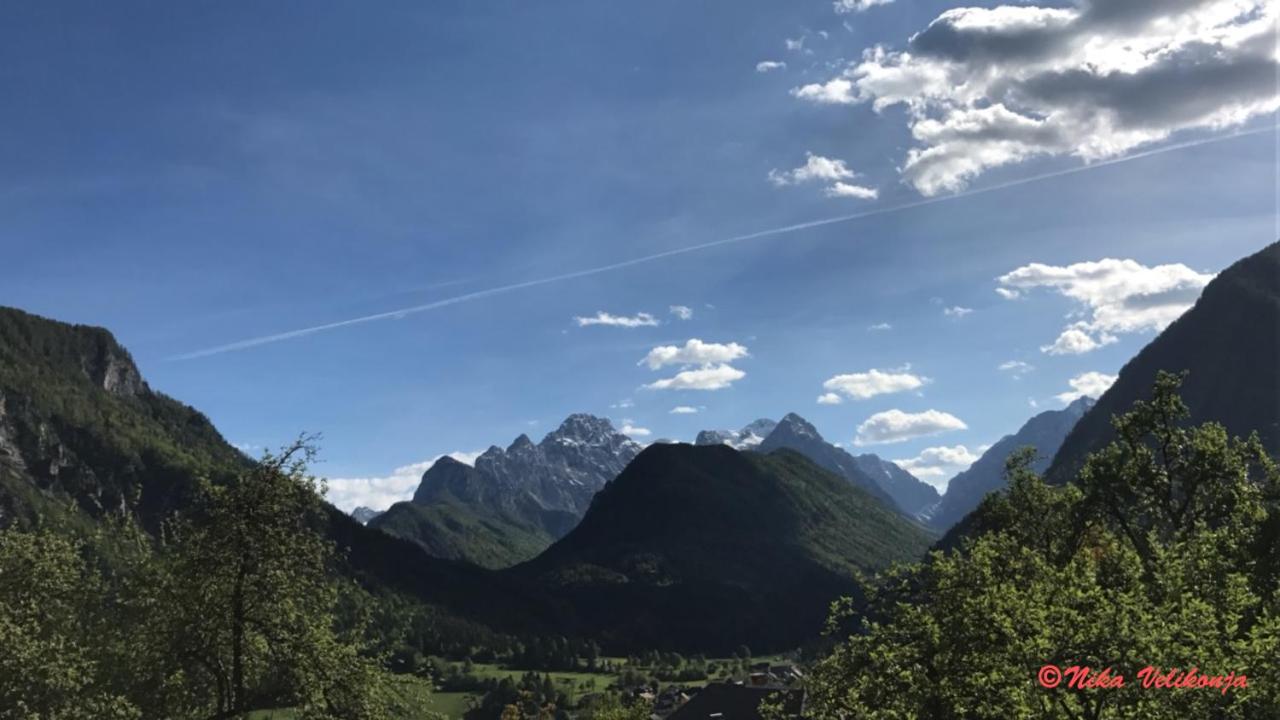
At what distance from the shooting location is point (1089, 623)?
22.3m

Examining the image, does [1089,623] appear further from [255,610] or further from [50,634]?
[50,634]

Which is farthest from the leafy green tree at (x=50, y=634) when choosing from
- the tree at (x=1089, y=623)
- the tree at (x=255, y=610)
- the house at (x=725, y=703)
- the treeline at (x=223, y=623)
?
the house at (x=725, y=703)

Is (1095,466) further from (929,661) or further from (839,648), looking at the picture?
Answer: (929,661)

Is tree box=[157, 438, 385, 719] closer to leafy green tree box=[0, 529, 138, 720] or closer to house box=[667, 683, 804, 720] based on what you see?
leafy green tree box=[0, 529, 138, 720]

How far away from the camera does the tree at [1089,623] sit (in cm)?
2072

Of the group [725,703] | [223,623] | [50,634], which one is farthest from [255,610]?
[725,703]

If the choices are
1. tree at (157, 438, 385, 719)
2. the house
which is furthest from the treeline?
the house

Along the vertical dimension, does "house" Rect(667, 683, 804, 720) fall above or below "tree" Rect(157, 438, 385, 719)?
below

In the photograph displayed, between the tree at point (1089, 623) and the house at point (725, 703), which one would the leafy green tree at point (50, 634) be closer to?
the tree at point (1089, 623)

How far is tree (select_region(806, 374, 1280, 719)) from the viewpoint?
2072 cm

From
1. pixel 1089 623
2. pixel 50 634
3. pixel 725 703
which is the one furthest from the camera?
pixel 725 703

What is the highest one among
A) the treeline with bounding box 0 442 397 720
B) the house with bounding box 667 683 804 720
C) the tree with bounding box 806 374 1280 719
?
the treeline with bounding box 0 442 397 720

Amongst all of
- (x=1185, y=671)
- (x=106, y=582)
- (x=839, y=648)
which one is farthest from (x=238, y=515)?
(x=1185, y=671)

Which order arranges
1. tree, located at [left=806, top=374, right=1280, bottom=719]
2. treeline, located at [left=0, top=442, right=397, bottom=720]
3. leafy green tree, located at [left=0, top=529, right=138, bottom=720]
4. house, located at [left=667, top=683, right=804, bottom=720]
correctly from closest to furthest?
tree, located at [left=806, top=374, right=1280, bottom=719], leafy green tree, located at [left=0, top=529, right=138, bottom=720], treeline, located at [left=0, top=442, right=397, bottom=720], house, located at [left=667, top=683, right=804, bottom=720]
